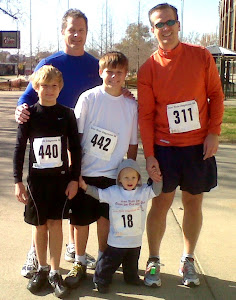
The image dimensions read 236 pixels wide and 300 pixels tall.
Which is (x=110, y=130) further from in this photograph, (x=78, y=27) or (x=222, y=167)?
(x=222, y=167)

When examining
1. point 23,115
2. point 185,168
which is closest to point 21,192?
point 23,115

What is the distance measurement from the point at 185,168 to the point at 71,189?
33.0 inches

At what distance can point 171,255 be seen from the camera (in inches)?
139

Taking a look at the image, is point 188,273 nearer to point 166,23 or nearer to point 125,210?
point 125,210

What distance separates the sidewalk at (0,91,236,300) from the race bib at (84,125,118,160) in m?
0.98

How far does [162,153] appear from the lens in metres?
3.04

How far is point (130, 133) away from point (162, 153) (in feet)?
0.91

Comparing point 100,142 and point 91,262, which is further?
point 91,262

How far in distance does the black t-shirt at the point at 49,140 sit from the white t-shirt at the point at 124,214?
314mm

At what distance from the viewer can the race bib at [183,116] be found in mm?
2930

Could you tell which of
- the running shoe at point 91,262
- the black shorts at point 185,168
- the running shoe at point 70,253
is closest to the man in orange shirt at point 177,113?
the black shorts at point 185,168

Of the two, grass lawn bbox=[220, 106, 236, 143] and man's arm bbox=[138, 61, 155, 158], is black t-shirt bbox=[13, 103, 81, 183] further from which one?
→ grass lawn bbox=[220, 106, 236, 143]

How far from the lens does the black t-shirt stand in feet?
9.34

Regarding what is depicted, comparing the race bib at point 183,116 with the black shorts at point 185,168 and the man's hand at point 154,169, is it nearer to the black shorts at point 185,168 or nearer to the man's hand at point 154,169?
the black shorts at point 185,168
